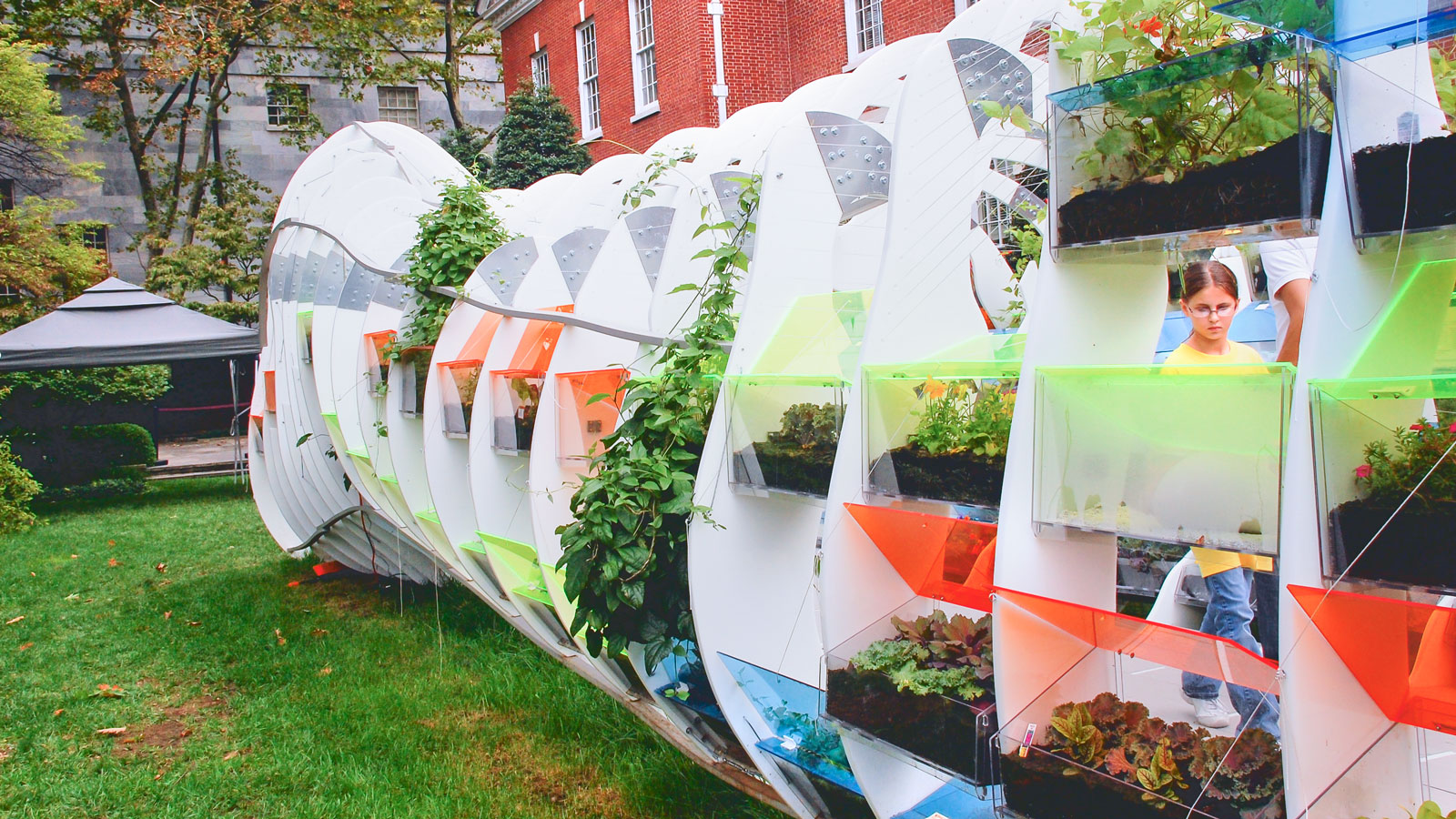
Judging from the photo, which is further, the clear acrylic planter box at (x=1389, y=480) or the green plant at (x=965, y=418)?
the green plant at (x=965, y=418)

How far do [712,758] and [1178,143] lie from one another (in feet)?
9.59

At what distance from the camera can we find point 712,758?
4207mm

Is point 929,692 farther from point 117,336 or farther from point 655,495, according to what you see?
point 117,336

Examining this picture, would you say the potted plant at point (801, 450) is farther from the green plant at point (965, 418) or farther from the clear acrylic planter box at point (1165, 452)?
the clear acrylic planter box at point (1165, 452)

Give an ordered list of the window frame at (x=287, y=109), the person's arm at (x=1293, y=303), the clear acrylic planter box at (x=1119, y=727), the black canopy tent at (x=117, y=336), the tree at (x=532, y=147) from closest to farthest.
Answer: the clear acrylic planter box at (x=1119, y=727) → the person's arm at (x=1293, y=303) → the black canopy tent at (x=117, y=336) → the tree at (x=532, y=147) → the window frame at (x=287, y=109)

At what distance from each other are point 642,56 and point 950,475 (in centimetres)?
1772

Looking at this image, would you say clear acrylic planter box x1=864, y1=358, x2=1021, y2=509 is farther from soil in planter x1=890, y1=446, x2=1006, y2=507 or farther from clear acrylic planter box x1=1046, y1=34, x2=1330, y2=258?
clear acrylic planter box x1=1046, y1=34, x2=1330, y2=258

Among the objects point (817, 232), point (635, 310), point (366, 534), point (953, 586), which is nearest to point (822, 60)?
point (366, 534)

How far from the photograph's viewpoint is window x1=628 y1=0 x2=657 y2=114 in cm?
1900

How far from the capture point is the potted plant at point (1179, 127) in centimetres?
201

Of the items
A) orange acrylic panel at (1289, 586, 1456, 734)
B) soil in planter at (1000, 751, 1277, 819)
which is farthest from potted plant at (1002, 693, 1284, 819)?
orange acrylic panel at (1289, 586, 1456, 734)

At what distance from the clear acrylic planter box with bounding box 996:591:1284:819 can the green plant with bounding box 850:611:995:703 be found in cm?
21

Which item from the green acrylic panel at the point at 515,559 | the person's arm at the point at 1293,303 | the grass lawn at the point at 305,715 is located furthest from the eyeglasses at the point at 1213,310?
the green acrylic panel at the point at 515,559

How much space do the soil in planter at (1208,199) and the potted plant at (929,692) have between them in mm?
1098
